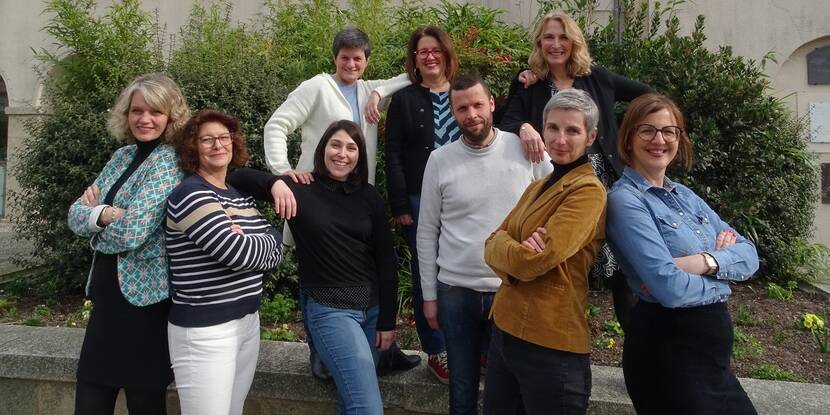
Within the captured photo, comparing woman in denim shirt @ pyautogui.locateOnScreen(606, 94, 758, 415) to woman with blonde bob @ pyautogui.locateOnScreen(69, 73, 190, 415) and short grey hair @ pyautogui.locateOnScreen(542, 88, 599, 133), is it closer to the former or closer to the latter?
short grey hair @ pyautogui.locateOnScreen(542, 88, 599, 133)

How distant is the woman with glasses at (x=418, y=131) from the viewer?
9.77ft

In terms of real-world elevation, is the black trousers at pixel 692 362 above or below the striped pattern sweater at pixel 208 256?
below

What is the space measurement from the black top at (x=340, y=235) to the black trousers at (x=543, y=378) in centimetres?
75

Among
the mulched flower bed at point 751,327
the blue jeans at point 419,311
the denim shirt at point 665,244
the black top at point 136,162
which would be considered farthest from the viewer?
the mulched flower bed at point 751,327

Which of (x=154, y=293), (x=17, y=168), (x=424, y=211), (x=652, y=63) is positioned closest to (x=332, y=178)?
(x=424, y=211)

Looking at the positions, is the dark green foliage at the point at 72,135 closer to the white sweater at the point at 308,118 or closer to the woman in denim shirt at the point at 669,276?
the white sweater at the point at 308,118

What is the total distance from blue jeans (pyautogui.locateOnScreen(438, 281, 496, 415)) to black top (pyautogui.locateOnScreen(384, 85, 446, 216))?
69 cm

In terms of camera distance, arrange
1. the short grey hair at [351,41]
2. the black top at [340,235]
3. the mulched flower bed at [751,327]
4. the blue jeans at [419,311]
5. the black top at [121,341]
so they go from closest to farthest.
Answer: the black top at [121,341] < the black top at [340,235] < the blue jeans at [419,311] < the short grey hair at [351,41] < the mulched flower bed at [751,327]

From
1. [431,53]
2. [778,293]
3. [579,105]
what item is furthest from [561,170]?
[778,293]

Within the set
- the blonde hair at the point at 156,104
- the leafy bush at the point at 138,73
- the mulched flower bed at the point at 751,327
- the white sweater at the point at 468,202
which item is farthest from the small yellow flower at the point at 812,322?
the blonde hair at the point at 156,104

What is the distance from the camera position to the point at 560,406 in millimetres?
1862

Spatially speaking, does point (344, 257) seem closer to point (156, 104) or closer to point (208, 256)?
point (208, 256)

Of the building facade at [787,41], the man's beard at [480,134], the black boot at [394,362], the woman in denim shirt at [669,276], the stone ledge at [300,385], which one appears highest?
the building facade at [787,41]

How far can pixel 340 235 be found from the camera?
99.3 inches
